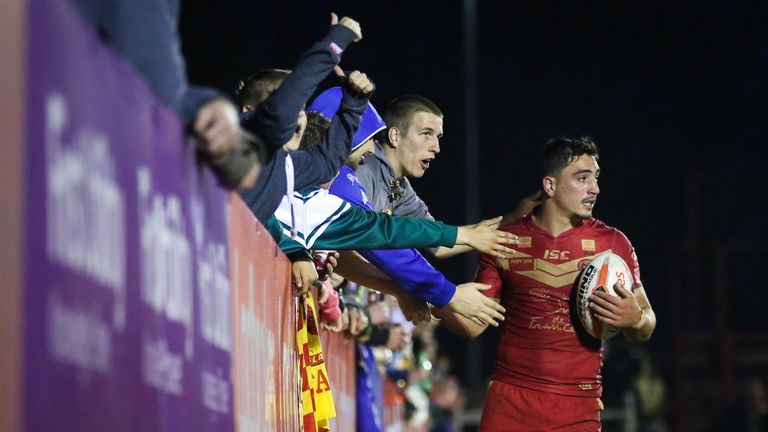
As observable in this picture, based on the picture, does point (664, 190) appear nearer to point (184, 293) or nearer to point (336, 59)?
point (336, 59)

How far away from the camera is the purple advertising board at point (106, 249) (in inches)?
85.2

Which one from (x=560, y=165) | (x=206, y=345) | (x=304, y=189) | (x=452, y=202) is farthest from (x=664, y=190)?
(x=206, y=345)

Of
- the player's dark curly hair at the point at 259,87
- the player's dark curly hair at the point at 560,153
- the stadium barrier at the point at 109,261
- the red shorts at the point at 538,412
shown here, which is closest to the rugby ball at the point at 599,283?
the red shorts at the point at 538,412

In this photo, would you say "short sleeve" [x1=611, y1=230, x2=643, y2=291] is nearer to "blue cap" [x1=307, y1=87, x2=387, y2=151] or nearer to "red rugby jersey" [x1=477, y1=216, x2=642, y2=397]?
"red rugby jersey" [x1=477, y1=216, x2=642, y2=397]

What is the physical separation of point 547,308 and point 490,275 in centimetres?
39

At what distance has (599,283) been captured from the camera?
6855 millimetres

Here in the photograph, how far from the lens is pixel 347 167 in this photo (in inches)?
271

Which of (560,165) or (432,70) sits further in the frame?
(432,70)

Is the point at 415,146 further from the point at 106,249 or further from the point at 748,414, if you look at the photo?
the point at 748,414

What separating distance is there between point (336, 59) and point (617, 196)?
2653 cm

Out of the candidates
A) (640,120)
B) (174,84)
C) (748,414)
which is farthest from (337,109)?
(640,120)

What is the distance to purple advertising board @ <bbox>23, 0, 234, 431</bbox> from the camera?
7.10 ft

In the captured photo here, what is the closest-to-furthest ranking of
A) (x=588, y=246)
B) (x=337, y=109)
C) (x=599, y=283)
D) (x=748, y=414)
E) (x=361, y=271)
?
(x=337, y=109) < (x=599, y=283) < (x=361, y=271) < (x=588, y=246) < (x=748, y=414)

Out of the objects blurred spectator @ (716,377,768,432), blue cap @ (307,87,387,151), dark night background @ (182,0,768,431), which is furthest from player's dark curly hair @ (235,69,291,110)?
dark night background @ (182,0,768,431)
